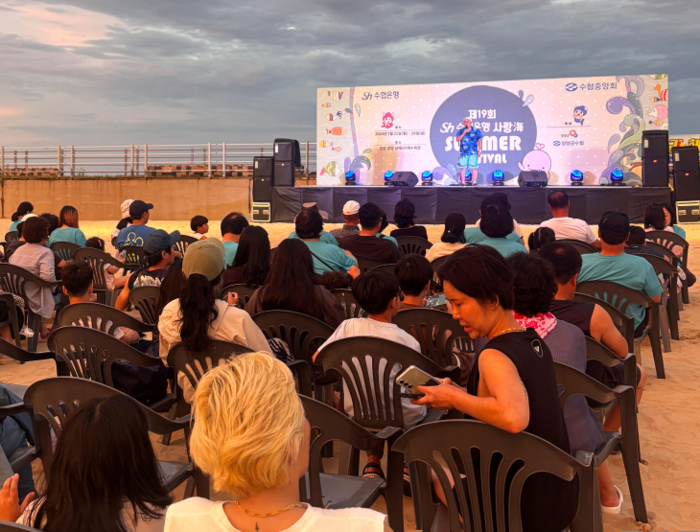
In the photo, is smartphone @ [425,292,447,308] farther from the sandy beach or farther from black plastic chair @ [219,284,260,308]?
the sandy beach

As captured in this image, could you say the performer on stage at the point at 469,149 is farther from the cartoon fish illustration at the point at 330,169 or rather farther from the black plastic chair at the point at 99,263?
the black plastic chair at the point at 99,263

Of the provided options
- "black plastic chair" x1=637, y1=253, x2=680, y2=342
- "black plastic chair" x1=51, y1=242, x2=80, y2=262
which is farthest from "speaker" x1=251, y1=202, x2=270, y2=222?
"black plastic chair" x1=637, y1=253, x2=680, y2=342

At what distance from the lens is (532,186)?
1252cm

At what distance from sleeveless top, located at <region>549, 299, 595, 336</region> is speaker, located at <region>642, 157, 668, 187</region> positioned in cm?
1097

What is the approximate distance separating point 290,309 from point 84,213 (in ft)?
56.5

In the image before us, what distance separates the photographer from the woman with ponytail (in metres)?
2.40

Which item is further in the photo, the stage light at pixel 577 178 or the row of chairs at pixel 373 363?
the stage light at pixel 577 178

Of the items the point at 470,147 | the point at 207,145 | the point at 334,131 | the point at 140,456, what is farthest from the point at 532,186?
the point at 140,456

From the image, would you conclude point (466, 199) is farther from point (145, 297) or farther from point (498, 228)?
point (145, 297)

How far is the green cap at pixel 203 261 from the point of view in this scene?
2.70 m

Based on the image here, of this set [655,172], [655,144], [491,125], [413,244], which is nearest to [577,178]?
[655,172]

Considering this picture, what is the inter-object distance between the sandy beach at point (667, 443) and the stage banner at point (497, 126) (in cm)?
850

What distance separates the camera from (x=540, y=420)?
1612 mm

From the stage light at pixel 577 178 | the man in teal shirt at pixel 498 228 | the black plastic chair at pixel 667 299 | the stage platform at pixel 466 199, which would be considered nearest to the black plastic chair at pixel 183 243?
the man in teal shirt at pixel 498 228
